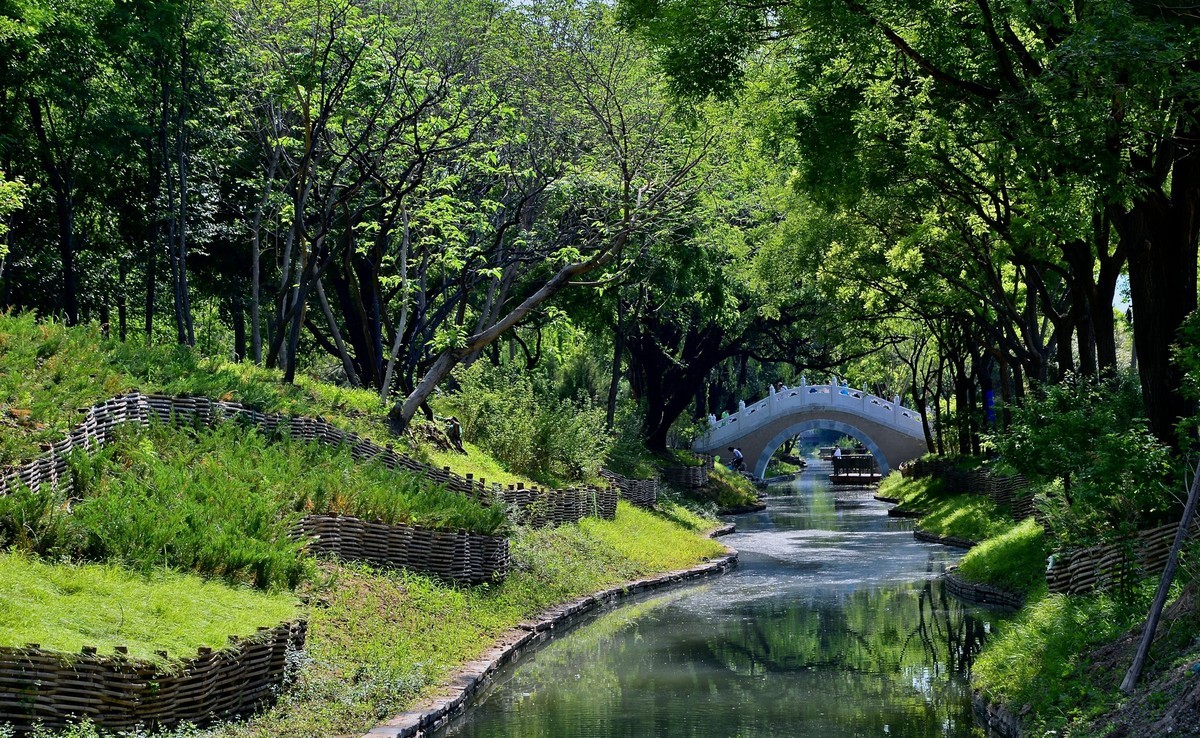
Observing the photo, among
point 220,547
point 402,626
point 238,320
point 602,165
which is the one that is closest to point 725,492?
point 238,320

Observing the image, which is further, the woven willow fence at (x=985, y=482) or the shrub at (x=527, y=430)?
the shrub at (x=527, y=430)

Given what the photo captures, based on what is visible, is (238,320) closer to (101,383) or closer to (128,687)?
(101,383)

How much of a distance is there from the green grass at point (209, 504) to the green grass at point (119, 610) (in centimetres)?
35

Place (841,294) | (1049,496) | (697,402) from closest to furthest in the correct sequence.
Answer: (1049,496), (841,294), (697,402)

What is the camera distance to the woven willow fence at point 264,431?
11.2 metres

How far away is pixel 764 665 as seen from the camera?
14.9 m

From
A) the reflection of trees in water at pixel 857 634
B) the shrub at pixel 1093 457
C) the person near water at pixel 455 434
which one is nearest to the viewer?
the shrub at pixel 1093 457

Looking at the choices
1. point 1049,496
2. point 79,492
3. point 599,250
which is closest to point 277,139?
point 599,250

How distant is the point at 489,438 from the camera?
25094 mm

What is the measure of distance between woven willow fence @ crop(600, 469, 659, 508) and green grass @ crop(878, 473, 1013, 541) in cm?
687

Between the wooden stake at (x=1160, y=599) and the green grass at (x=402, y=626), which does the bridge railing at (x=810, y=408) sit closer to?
the green grass at (x=402, y=626)

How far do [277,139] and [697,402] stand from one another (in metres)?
39.4

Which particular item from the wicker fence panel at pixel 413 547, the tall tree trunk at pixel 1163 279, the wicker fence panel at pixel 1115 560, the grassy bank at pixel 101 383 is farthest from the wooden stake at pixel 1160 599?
the grassy bank at pixel 101 383

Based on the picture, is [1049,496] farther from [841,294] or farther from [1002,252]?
[841,294]
